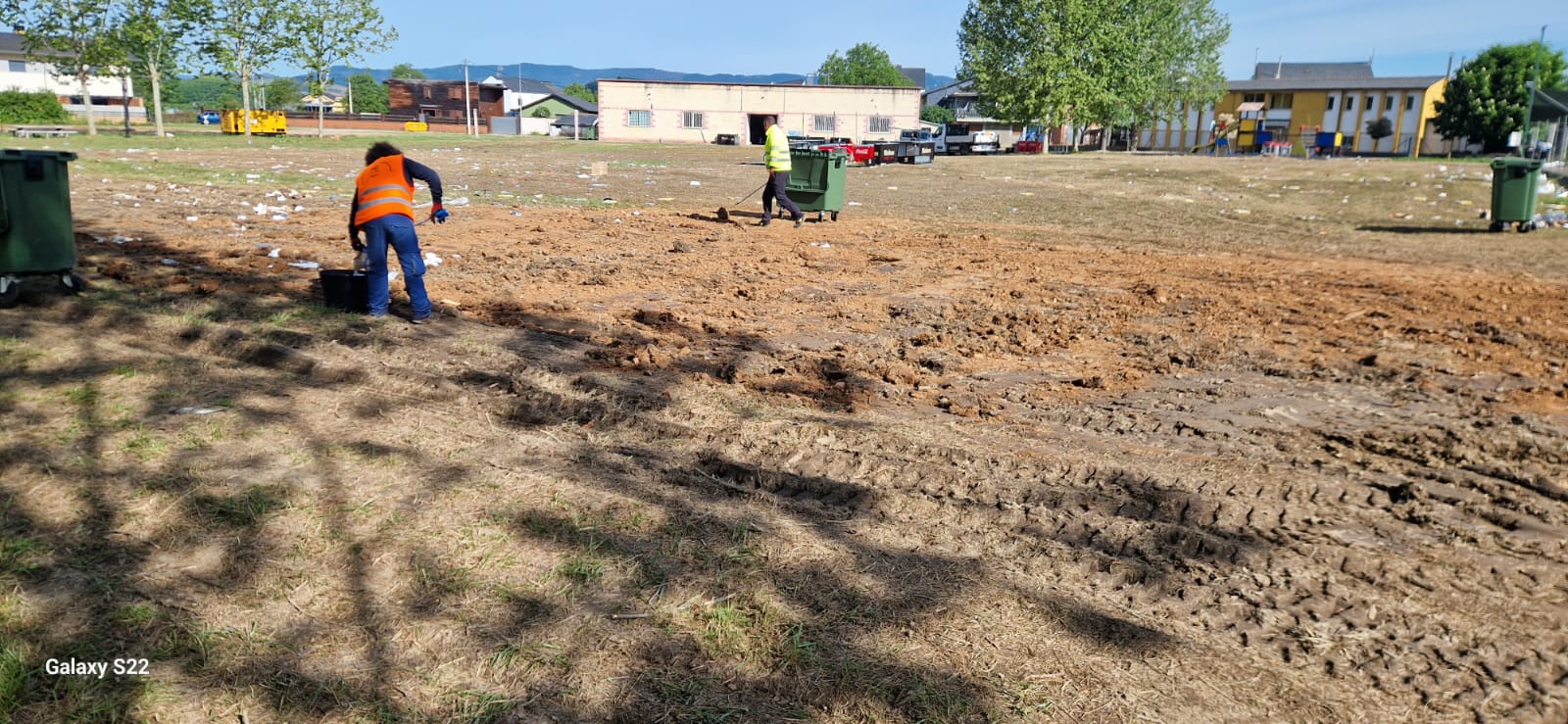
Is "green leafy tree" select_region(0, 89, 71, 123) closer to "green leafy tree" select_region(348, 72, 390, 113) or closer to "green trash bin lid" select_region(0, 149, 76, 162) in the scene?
"green leafy tree" select_region(348, 72, 390, 113)

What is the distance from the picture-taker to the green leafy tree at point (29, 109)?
188ft

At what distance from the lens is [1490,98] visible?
63281mm

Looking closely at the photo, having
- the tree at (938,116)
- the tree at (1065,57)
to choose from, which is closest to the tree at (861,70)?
the tree at (938,116)

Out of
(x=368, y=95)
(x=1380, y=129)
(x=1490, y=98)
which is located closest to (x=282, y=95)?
(x=368, y=95)

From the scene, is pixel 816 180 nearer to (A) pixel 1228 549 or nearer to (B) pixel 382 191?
(B) pixel 382 191

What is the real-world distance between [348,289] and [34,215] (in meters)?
2.36

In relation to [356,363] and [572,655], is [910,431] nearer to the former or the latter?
[572,655]

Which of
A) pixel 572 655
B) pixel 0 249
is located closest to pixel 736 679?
pixel 572 655

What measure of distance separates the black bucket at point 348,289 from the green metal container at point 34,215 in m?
1.96

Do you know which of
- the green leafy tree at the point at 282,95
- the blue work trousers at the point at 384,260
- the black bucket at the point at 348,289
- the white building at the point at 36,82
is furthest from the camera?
the green leafy tree at the point at 282,95

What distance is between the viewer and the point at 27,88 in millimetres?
98688

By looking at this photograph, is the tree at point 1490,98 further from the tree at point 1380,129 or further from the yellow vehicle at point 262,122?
the yellow vehicle at point 262,122

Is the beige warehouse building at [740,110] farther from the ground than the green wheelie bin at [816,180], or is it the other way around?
the beige warehouse building at [740,110]

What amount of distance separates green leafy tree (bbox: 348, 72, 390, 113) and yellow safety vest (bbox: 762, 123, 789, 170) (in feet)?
391
